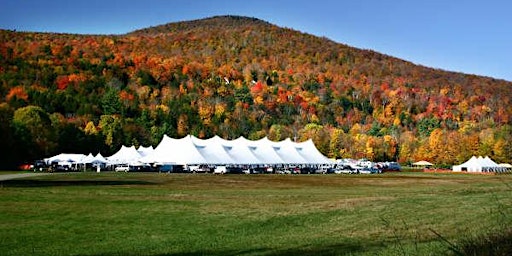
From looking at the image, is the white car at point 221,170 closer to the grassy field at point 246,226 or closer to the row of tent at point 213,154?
the row of tent at point 213,154

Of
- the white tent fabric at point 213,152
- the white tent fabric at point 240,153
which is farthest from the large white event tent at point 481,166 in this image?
the white tent fabric at point 213,152

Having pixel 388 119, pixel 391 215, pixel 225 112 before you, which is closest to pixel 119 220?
pixel 391 215

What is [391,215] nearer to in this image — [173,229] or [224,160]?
[173,229]

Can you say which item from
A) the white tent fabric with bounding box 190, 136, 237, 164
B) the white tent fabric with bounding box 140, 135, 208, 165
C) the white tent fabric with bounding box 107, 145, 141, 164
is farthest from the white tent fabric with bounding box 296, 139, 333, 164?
the white tent fabric with bounding box 107, 145, 141, 164

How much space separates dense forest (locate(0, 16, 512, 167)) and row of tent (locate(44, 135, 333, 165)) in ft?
57.5

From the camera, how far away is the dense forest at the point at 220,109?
114875 mm

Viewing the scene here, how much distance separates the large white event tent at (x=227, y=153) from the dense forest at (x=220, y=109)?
87.1 feet

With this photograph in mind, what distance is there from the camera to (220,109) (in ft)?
514

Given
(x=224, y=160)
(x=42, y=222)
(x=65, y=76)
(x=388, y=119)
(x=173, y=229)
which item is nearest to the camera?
(x=173, y=229)

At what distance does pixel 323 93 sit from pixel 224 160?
111 metres

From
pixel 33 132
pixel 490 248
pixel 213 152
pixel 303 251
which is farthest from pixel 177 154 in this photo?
pixel 490 248

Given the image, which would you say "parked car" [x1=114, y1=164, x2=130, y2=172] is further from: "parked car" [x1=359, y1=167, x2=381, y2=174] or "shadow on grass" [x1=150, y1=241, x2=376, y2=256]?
"shadow on grass" [x1=150, y1=241, x2=376, y2=256]

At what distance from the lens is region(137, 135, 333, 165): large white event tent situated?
73.1 metres

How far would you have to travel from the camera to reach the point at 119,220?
20.2 meters
